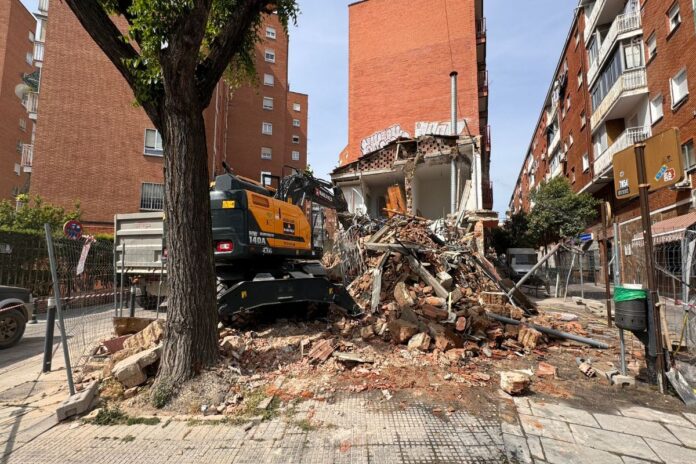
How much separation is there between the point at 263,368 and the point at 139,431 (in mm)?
1737

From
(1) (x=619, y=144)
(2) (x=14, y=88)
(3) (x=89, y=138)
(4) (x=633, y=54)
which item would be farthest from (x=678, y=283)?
(2) (x=14, y=88)

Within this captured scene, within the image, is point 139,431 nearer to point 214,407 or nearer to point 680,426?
point 214,407

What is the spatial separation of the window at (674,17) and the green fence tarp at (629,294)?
1675 centimetres

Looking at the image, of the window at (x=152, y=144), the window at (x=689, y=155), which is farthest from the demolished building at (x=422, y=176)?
the window at (x=152, y=144)

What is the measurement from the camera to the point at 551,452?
304 cm

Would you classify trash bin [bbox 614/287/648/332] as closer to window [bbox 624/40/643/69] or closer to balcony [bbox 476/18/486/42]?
window [bbox 624/40/643/69]

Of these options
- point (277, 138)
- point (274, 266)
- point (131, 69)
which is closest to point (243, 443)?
point (274, 266)

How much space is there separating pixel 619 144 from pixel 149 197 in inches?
1015

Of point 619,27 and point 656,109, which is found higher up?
point 619,27

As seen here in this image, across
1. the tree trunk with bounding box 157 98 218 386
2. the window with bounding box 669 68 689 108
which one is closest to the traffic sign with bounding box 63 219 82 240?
the tree trunk with bounding box 157 98 218 386

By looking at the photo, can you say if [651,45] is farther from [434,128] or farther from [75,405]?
[75,405]

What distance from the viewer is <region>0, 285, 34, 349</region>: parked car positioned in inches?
257

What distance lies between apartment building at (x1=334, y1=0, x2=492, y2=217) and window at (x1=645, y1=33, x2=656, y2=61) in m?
8.30

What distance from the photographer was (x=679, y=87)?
48.4ft
